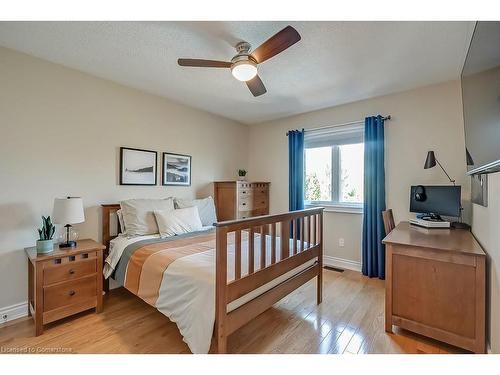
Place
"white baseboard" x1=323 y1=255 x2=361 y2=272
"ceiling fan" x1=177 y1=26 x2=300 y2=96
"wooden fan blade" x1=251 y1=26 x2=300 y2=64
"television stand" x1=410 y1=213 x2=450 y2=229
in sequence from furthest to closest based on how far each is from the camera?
"white baseboard" x1=323 y1=255 x2=361 y2=272 → "television stand" x1=410 y1=213 x2=450 y2=229 → "ceiling fan" x1=177 y1=26 x2=300 y2=96 → "wooden fan blade" x1=251 y1=26 x2=300 y2=64

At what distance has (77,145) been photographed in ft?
7.90

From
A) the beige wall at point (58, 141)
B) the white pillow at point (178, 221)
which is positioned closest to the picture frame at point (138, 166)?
the beige wall at point (58, 141)

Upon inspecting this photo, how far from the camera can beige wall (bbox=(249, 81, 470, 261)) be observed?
8.55 ft

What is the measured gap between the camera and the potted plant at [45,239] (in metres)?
1.92

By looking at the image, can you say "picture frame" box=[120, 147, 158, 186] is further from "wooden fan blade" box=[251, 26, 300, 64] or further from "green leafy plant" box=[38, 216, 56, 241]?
"wooden fan blade" box=[251, 26, 300, 64]

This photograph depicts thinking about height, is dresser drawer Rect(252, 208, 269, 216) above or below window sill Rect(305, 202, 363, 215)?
below

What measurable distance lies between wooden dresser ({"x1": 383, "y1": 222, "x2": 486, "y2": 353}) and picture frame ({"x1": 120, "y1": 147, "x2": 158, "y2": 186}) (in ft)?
8.93

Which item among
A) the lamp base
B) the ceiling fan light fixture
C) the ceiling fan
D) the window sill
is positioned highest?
the ceiling fan

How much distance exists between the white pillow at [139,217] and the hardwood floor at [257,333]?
727 mm

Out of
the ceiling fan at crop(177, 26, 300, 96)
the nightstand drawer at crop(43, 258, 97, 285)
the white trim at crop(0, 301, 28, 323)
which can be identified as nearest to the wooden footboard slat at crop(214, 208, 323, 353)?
the ceiling fan at crop(177, 26, 300, 96)

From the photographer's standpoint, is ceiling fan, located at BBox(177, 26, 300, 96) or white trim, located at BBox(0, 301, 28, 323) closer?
ceiling fan, located at BBox(177, 26, 300, 96)

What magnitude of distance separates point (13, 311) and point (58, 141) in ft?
5.18

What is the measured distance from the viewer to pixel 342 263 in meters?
3.41
